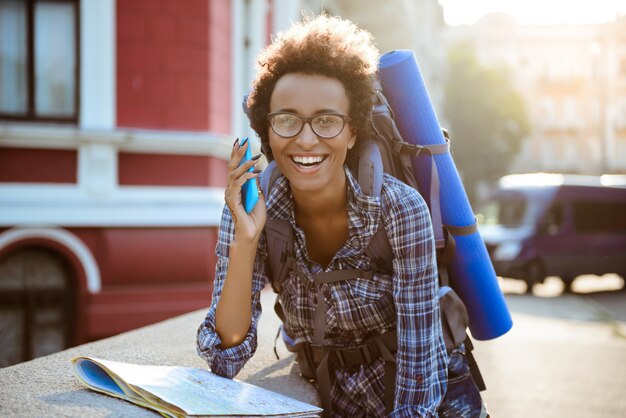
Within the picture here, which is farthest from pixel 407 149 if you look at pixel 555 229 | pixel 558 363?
pixel 555 229

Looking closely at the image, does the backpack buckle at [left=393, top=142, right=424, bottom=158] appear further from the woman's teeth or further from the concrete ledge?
the concrete ledge

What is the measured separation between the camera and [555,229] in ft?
45.6

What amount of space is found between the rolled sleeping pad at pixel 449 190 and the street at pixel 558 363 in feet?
6.45

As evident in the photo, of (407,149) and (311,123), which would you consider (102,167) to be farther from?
(311,123)

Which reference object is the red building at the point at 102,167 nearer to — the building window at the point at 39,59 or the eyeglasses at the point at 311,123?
the building window at the point at 39,59

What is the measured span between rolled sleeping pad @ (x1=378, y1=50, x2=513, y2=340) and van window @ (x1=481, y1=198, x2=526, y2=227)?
11822mm

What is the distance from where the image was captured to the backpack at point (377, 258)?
89.0 inches

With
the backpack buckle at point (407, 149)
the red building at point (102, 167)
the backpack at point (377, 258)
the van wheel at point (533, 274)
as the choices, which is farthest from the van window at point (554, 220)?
the backpack buckle at point (407, 149)

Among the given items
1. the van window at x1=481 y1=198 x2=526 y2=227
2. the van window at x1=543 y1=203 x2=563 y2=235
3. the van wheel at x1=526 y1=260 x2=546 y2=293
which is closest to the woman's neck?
the van wheel at x1=526 y1=260 x2=546 y2=293

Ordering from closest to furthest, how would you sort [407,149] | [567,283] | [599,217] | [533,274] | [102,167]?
[407,149], [102,167], [533,274], [567,283], [599,217]

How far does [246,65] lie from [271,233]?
6.78 metres

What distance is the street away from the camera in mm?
4984

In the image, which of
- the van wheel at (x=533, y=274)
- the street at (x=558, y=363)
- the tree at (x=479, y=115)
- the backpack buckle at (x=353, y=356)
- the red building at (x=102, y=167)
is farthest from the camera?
the tree at (x=479, y=115)

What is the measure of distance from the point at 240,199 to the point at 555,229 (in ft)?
41.5
